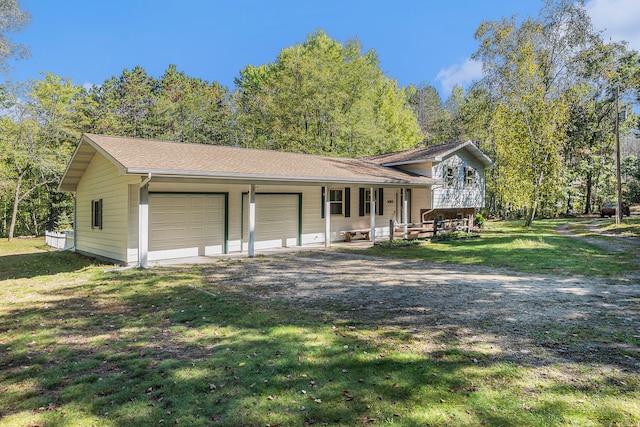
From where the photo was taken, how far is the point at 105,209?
12.1m

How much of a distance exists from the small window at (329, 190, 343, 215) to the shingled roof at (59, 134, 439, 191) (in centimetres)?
105

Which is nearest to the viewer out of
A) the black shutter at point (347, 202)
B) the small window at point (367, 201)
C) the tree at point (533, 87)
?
the black shutter at point (347, 202)

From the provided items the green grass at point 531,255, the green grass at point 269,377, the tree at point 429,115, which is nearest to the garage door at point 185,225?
the green grass at point 269,377

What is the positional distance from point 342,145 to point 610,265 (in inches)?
851

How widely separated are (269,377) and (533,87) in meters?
23.9

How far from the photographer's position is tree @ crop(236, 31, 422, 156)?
27.8 meters

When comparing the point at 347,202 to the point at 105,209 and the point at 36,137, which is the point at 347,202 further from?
the point at 36,137

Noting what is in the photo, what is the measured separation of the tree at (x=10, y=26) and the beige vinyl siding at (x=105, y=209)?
780 centimetres

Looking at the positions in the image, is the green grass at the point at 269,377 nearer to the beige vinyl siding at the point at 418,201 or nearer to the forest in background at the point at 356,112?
the beige vinyl siding at the point at 418,201

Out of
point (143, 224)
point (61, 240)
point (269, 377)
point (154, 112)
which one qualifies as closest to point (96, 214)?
point (143, 224)

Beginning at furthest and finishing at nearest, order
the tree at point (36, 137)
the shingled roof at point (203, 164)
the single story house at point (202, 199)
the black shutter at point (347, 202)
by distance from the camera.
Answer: the tree at point (36, 137)
the black shutter at point (347, 202)
the single story house at point (202, 199)
the shingled roof at point (203, 164)

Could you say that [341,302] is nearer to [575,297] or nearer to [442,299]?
[442,299]

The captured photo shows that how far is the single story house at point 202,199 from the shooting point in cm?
1048

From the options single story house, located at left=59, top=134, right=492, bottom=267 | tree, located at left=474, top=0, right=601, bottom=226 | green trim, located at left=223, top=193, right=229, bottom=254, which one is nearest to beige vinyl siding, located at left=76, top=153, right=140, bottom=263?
single story house, located at left=59, top=134, right=492, bottom=267
